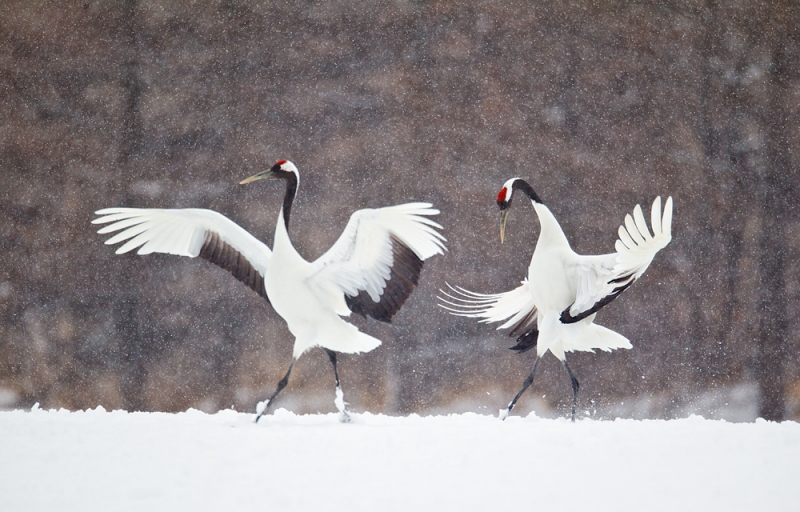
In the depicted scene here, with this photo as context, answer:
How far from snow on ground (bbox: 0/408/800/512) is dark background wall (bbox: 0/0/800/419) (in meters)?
2.55

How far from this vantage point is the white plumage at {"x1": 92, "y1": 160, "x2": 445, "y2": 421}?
3.19 meters

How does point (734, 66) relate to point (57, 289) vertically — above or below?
above

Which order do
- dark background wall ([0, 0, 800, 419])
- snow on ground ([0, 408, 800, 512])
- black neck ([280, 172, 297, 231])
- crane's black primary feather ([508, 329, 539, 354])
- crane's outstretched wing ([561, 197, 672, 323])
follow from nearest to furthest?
snow on ground ([0, 408, 800, 512]), crane's outstretched wing ([561, 197, 672, 323]), black neck ([280, 172, 297, 231]), crane's black primary feather ([508, 329, 539, 354]), dark background wall ([0, 0, 800, 419])

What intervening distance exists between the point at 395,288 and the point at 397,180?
2.19 m

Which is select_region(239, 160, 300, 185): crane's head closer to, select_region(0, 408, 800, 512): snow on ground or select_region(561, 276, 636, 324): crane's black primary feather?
select_region(0, 408, 800, 512): snow on ground

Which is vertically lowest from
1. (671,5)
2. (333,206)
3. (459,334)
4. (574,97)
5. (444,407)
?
(444,407)

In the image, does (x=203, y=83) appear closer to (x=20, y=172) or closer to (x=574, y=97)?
(x=20, y=172)

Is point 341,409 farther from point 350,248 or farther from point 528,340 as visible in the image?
point 528,340

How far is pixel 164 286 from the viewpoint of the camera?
5434 mm

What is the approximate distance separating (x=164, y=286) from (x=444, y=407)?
2126mm

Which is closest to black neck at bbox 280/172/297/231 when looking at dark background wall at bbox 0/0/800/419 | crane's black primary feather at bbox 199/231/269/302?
crane's black primary feather at bbox 199/231/269/302

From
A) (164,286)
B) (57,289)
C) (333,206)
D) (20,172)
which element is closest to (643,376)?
(333,206)

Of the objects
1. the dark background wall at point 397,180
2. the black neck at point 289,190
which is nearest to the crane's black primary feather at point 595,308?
the black neck at point 289,190

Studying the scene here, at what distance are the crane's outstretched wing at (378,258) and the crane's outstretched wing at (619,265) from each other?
0.59 meters
